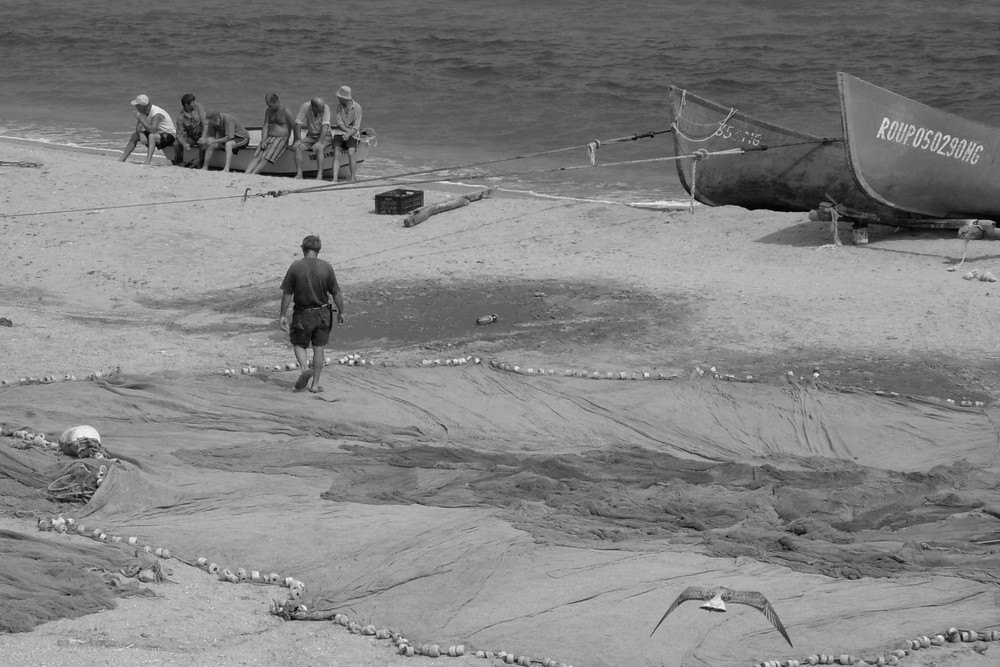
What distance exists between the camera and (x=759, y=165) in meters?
14.5

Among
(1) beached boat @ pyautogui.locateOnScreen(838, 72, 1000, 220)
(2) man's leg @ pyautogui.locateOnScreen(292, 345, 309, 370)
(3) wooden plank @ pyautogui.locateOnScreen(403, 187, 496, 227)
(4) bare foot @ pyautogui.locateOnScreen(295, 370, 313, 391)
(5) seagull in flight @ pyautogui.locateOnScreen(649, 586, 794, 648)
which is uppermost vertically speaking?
(1) beached boat @ pyautogui.locateOnScreen(838, 72, 1000, 220)

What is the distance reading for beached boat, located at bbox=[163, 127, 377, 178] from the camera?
17516 mm

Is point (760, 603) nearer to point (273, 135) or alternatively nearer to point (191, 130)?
point (273, 135)

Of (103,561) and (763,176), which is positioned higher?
(763,176)

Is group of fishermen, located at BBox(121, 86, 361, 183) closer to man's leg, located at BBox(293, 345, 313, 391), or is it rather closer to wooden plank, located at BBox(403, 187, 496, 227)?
wooden plank, located at BBox(403, 187, 496, 227)

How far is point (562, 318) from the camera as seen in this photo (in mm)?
11273

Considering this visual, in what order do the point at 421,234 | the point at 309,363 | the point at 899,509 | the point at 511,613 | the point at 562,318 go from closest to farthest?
the point at 511,613
the point at 899,509
the point at 309,363
the point at 562,318
the point at 421,234

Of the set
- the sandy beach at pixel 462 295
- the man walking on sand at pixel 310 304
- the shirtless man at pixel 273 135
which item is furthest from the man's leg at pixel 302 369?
the shirtless man at pixel 273 135

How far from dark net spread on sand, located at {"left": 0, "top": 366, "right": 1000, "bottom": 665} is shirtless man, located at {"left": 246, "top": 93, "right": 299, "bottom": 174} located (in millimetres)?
8437

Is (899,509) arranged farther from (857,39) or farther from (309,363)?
(857,39)

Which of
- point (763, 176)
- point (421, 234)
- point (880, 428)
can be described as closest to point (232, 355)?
point (421, 234)

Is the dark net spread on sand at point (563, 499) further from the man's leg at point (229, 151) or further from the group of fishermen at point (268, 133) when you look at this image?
the man's leg at point (229, 151)

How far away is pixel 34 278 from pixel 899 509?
8.86m

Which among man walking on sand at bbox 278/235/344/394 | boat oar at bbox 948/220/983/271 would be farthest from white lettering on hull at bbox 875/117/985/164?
man walking on sand at bbox 278/235/344/394
